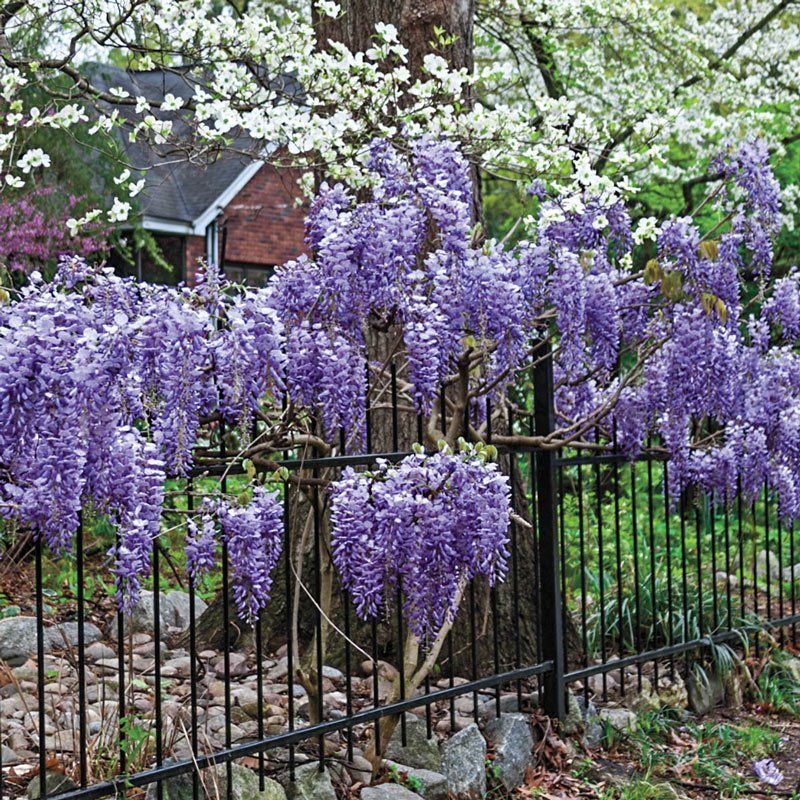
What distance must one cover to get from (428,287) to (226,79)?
2.18 metres

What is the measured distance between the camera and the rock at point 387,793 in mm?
3889

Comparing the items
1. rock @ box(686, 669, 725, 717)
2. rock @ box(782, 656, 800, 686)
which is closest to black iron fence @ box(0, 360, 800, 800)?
rock @ box(686, 669, 725, 717)

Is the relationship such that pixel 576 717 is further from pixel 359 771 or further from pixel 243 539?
pixel 243 539

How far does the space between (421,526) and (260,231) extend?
15027 millimetres

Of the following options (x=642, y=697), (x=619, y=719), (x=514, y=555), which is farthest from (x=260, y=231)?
(x=514, y=555)

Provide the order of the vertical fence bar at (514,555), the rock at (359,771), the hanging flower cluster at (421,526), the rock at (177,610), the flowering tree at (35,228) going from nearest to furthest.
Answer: the hanging flower cluster at (421,526) < the rock at (359,771) < the vertical fence bar at (514,555) < the rock at (177,610) < the flowering tree at (35,228)

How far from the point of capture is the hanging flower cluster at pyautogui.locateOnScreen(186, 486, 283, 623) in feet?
10.8

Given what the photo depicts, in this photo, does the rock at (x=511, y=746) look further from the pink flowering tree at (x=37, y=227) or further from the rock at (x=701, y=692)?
the pink flowering tree at (x=37, y=227)

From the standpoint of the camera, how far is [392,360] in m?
4.12

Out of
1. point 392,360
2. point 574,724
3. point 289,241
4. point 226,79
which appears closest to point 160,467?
point 392,360

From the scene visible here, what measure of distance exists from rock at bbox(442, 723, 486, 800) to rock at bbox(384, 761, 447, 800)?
0.20ft

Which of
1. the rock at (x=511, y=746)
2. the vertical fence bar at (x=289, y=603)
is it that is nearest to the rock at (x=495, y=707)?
the rock at (x=511, y=746)

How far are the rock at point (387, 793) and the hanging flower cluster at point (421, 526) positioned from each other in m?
0.72

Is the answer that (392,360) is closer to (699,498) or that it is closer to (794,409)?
(699,498)
